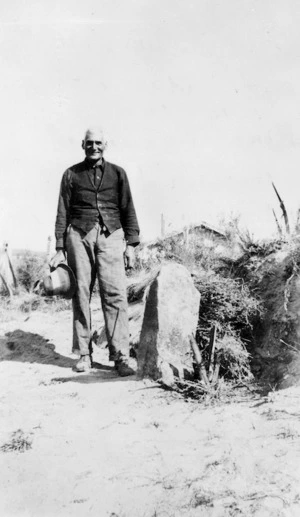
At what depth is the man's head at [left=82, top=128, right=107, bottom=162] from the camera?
→ 4223 millimetres

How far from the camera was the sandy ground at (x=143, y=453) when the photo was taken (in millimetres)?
1831

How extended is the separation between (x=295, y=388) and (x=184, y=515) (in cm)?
161

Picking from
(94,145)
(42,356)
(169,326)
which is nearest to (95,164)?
(94,145)

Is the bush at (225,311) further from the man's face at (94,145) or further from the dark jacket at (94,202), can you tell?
the man's face at (94,145)

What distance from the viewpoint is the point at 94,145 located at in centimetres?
424

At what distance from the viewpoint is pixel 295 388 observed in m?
3.08

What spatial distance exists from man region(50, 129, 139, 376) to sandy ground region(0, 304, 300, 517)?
0.63m

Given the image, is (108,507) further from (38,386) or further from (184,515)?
(38,386)

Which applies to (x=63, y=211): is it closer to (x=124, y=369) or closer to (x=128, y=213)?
(x=128, y=213)

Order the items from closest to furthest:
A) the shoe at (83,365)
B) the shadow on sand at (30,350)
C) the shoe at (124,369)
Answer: the shoe at (124,369) < the shoe at (83,365) < the shadow on sand at (30,350)

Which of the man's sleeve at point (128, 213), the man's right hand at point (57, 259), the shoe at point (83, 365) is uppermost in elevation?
the man's sleeve at point (128, 213)

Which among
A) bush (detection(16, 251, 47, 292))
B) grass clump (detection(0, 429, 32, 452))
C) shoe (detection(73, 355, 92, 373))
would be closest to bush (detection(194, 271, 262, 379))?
shoe (detection(73, 355, 92, 373))

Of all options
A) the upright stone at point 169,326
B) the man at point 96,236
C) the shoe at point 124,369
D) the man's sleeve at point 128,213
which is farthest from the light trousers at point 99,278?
the upright stone at point 169,326

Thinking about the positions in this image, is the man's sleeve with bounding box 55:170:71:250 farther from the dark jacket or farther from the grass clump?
the grass clump
